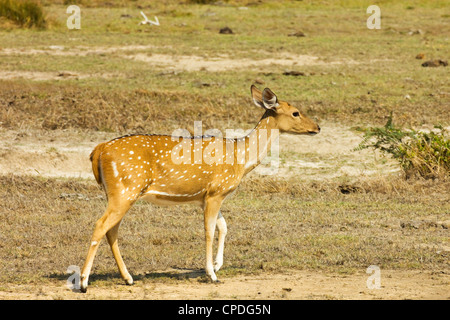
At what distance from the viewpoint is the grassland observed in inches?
355

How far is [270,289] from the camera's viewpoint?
7.57 meters

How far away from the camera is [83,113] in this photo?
50.8 feet

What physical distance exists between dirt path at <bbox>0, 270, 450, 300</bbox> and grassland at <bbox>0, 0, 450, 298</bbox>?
0.72 ft

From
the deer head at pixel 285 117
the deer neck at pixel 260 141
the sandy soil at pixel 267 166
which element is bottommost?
the sandy soil at pixel 267 166

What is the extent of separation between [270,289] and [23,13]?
Result: 815 inches

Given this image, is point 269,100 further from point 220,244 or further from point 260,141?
point 220,244

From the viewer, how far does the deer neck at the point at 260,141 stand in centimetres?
847

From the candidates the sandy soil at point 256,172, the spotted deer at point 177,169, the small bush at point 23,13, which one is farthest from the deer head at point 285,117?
the small bush at point 23,13

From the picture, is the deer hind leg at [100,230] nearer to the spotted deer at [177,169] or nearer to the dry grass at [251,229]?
the spotted deer at [177,169]

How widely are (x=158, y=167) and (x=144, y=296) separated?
3.99 ft

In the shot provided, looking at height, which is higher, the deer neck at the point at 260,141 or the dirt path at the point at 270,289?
the deer neck at the point at 260,141

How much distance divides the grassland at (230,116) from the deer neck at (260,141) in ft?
3.41

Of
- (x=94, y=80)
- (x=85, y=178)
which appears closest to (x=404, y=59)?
(x=94, y=80)
